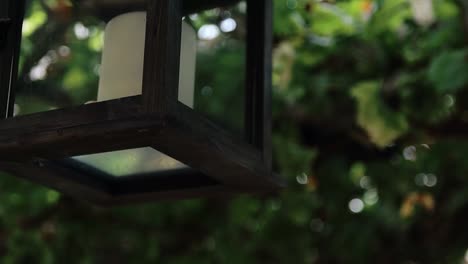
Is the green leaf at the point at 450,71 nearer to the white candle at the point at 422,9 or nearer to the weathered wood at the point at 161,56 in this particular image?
the white candle at the point at 422,9

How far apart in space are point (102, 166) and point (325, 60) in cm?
118

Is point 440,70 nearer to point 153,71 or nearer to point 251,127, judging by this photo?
point 251,127

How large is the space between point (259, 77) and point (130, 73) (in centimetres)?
25

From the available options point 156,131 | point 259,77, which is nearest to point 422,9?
point 259,77

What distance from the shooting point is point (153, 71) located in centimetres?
70

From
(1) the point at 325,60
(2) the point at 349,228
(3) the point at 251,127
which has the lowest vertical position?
(2) the point at 349,228

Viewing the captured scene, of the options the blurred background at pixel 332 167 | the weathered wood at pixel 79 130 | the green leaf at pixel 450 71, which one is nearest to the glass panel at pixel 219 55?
the blurred background at pixel 332 167

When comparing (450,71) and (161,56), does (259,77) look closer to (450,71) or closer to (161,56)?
(161,56)

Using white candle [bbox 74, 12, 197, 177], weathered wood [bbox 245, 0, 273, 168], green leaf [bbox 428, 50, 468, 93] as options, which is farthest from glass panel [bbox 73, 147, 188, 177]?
green leaf [bbox 428, 50, 468, 93]

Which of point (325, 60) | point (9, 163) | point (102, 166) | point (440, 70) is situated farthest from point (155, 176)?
point (325, 60)

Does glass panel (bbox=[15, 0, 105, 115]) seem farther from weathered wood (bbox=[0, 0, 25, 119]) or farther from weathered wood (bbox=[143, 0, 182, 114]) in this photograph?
weathered wood (bbox=[143, 0, 182, 114])

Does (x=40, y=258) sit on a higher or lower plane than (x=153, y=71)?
lower

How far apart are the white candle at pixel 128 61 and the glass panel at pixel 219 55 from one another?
29 mm

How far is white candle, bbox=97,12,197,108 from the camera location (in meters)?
0.77
